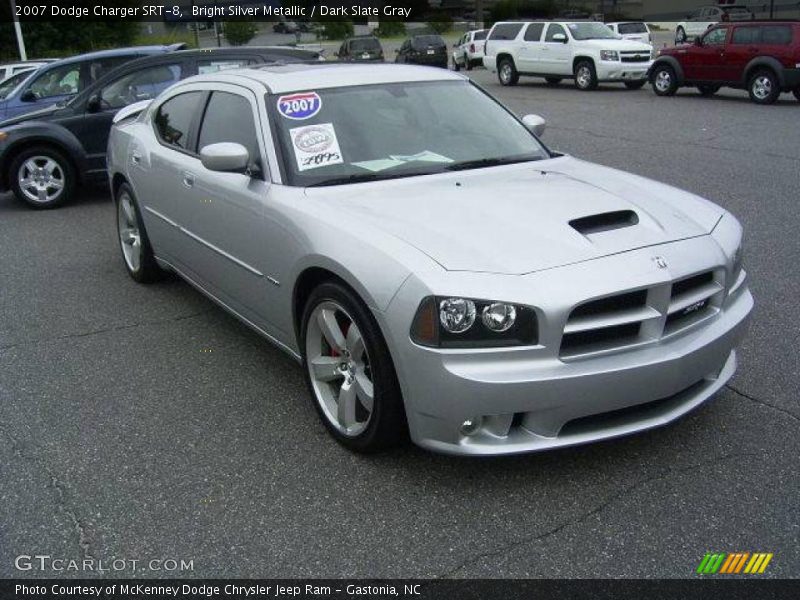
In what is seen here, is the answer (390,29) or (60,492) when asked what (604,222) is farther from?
(390,29)

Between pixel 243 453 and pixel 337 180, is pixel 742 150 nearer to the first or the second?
pixel 337 180

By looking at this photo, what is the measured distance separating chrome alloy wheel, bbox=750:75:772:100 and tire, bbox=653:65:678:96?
222cm

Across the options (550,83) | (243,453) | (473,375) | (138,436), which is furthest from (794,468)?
(550,83)

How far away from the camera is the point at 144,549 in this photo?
9.81ft

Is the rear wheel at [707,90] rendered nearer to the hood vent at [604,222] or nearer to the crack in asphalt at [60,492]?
the hood vent at [604,222]

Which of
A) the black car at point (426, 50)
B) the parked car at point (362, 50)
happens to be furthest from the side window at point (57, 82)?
the black car at point (426, 50)

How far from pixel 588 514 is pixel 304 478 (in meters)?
1.17

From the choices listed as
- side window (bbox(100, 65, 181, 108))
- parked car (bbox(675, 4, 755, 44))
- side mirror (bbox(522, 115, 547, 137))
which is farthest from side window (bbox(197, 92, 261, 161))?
parked car (bbox(675, 4, 755, 44))

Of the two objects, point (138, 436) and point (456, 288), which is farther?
point (138, 436)

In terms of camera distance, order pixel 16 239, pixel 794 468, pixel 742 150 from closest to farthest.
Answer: pixel 794 468 → pixel 16 239 → pixel 742 150

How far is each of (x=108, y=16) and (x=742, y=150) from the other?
35306 millimetres

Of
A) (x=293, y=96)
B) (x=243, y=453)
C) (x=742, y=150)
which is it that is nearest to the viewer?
(x=243, y=453)

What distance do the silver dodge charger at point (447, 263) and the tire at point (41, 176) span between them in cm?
546

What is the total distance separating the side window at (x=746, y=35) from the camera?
17188 millimetres
